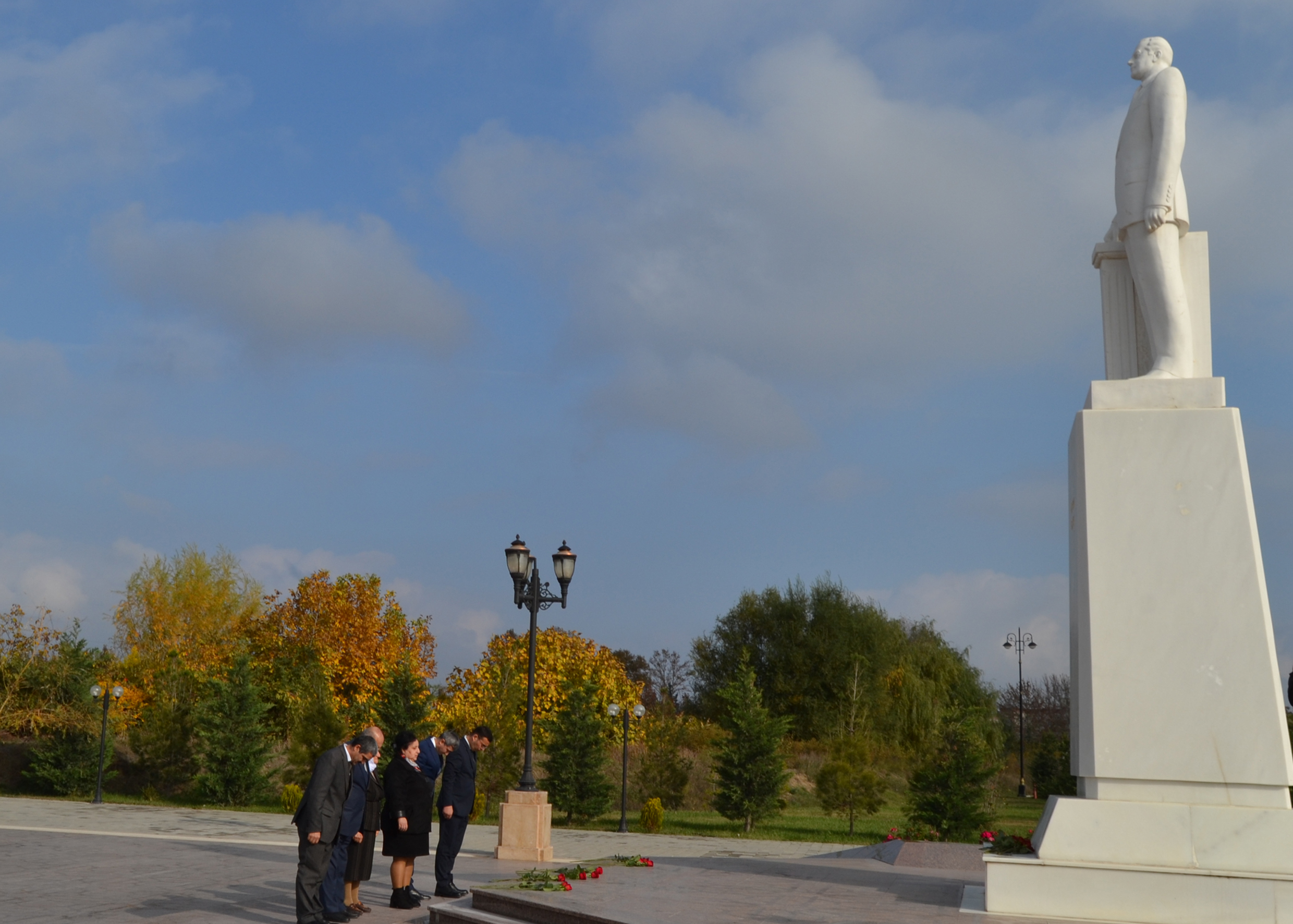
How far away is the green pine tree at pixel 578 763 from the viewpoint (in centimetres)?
2483

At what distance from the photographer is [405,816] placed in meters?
9.35

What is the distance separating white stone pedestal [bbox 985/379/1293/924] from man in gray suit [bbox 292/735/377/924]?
477cm

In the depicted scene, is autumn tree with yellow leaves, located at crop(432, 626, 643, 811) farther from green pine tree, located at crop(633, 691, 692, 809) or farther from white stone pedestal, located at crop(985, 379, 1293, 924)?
white stone pedestal, located at crop(985, 379, 1293, 924)

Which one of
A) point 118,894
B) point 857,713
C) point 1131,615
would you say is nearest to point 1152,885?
point 1131,615

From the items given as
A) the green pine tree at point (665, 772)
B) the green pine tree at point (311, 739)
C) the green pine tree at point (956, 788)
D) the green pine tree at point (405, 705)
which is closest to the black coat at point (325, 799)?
the green pine tree at point (956, 788)

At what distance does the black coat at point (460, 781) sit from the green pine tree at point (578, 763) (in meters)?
14.6

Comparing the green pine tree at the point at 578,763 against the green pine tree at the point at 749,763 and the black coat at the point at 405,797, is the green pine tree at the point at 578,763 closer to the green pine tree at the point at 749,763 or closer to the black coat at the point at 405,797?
the green pine tree at the point at 749,763


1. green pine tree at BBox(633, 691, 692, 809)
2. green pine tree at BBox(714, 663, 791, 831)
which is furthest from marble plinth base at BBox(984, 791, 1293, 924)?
green pine tree at BBox(633, 691, 692, 809)

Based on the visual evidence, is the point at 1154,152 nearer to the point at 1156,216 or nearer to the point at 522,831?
the point at 1156,216

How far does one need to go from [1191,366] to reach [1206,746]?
2.63 m

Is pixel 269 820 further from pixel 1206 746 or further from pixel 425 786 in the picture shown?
pixel 1206 746

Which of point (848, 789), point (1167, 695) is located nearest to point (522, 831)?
point (1167, 695)

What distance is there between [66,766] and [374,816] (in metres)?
23.0

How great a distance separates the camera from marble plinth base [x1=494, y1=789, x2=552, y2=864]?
14516 millimetres
